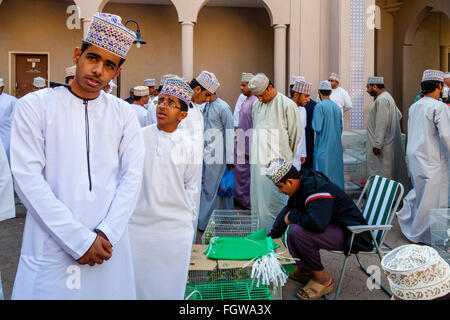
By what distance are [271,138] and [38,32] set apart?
8234mm

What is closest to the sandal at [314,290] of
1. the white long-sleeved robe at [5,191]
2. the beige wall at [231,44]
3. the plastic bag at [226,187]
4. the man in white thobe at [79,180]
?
the man in white thobe at [79,180]

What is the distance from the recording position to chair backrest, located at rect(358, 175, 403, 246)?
3.57 meters

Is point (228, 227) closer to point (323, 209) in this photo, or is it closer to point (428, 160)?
point (323, 209)

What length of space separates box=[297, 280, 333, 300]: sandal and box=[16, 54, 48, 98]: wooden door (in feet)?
30.0

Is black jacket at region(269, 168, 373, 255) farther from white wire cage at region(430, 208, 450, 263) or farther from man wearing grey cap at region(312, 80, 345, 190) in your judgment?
man wearing grey cap at region(312, 80, 345, 190)

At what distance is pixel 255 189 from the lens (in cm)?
495

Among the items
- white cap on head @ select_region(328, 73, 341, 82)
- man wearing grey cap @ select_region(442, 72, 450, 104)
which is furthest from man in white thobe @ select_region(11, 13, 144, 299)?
white cap on head @ select_region(328, 73, 341, 82)

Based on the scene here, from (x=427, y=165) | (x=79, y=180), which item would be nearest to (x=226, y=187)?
(x=427, y=165)

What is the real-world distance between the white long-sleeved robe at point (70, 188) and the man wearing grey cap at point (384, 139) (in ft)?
17.8

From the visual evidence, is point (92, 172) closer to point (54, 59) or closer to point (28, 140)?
point (28, 140)

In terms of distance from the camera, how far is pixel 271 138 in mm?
4738

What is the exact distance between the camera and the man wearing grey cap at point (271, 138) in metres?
4.68

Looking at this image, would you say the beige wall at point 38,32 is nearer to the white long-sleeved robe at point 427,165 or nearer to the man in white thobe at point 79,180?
the white long-sleeved robe at point 427,165

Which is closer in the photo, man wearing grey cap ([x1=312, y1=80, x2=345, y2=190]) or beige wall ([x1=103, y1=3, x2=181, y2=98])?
man wearing grey cap ([x1=312, y1=80, x2=345, y2=190])
